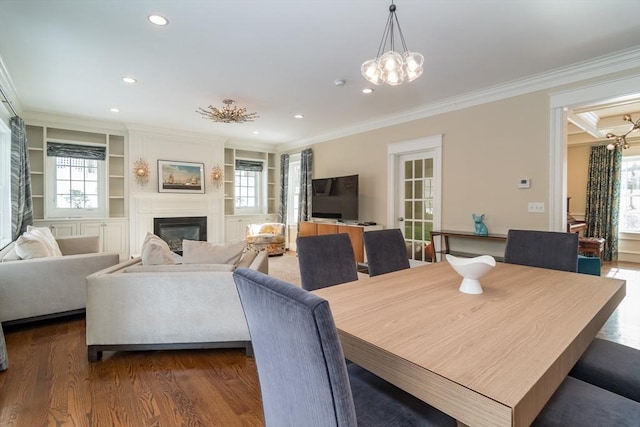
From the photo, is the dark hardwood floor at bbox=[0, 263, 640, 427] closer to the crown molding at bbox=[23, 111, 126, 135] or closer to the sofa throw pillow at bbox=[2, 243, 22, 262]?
the sofa throw pillow at bbox=[2, 243, 22, 262]

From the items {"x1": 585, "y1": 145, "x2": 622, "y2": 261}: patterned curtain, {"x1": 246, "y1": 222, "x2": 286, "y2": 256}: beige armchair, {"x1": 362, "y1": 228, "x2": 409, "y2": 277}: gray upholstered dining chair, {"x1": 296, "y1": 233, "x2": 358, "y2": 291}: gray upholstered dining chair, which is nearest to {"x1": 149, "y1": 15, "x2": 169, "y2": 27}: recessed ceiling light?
{"x1": 296, "y1": 233, "x2": 358, "y2": 291}: gray upholstered dining chair

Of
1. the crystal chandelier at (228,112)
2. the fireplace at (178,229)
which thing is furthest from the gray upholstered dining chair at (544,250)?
the fireplace at (178,229)

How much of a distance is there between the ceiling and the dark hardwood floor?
2612 mm

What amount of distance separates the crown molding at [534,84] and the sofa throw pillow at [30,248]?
187 inches

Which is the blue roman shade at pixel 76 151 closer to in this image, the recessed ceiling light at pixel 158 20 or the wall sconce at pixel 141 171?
the wall sconce at pixel 141 171

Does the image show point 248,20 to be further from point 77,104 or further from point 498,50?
point 77,104

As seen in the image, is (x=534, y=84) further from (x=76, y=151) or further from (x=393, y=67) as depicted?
(x=76, y=151)

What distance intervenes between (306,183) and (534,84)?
4320mm

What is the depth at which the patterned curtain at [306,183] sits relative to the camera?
266 inches

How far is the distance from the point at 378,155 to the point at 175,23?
12.1ft

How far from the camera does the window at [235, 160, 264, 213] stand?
7.42 metres

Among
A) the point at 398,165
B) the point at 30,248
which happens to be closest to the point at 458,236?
the point at 398,165

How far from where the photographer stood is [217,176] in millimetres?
6668

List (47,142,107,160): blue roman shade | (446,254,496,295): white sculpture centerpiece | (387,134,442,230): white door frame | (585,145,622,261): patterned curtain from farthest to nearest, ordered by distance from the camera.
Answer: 1. (585,145,622,261): patterned curtain
2. (47,142,107,160): blue roman shade
3. (387,134,442,230): white door frame
4. (446,254,496,295): white sculpture centerpiece
